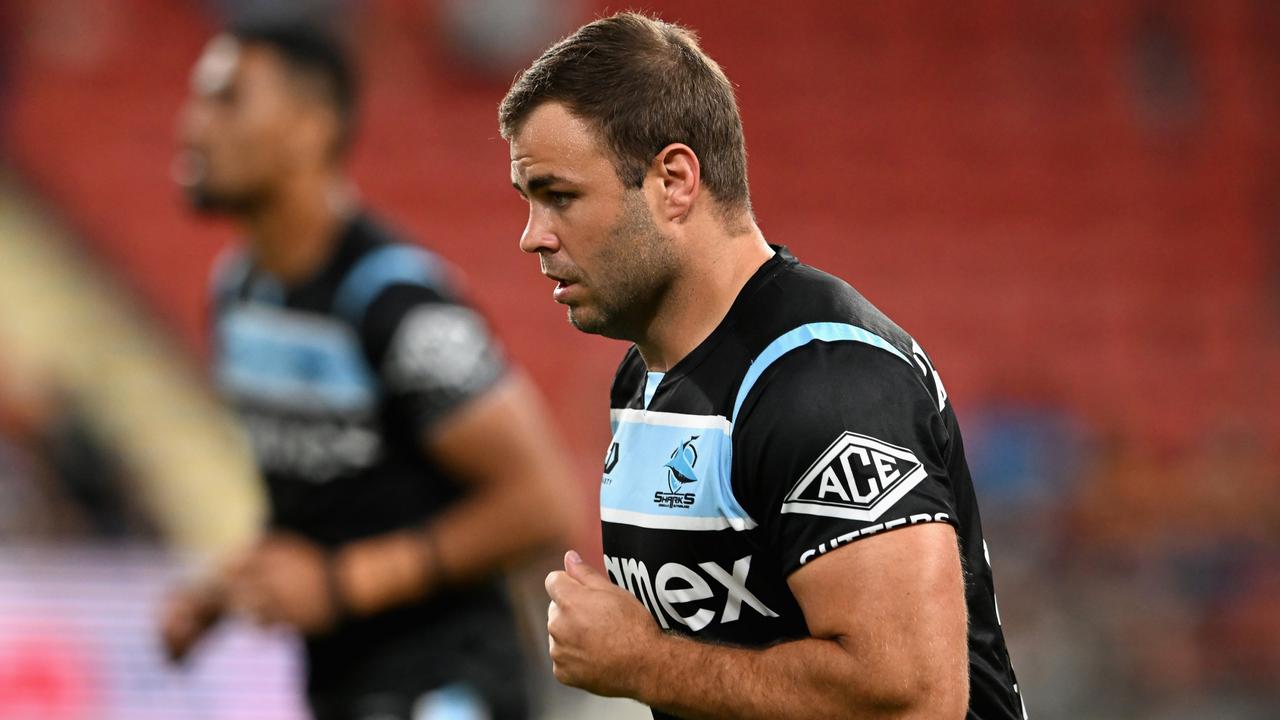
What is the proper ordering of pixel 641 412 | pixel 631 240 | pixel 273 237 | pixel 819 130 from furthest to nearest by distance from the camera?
1. pixel 819 130
2. pixel 273 237
3. pixel 641 412
4. pixel 631 240

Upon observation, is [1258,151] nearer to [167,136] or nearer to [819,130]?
[819,130]

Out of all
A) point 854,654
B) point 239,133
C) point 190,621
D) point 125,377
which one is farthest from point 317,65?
point 125,377

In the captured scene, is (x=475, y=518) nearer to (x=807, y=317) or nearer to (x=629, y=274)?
(x=629, y=274)

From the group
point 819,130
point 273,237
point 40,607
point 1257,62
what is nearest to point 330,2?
point 819,130

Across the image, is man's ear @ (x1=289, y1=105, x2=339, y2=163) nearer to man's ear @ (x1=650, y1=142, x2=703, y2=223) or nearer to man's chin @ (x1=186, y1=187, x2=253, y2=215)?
man's chin @ (x1=186, y1=187, x2=253, y2=215)

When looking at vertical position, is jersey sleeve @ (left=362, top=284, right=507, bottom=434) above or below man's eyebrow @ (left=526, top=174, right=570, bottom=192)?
below

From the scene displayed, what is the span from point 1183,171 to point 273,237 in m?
10.6

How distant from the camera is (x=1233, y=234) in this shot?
13.6 m

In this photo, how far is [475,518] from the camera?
426 centimetres

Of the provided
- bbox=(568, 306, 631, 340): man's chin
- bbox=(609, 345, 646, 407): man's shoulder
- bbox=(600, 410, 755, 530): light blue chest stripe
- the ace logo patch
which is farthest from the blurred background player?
the ace logo patch

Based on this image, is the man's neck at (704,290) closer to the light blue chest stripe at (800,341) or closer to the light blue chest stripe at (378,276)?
the light blue chest stripe at (800,341)

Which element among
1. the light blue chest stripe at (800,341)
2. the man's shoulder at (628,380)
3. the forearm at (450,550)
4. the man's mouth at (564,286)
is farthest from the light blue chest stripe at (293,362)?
the light blue chest stripe at (800,341)

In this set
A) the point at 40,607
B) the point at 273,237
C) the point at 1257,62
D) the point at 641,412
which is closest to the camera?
the point at 641,412

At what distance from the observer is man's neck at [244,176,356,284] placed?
4570 millimetres
